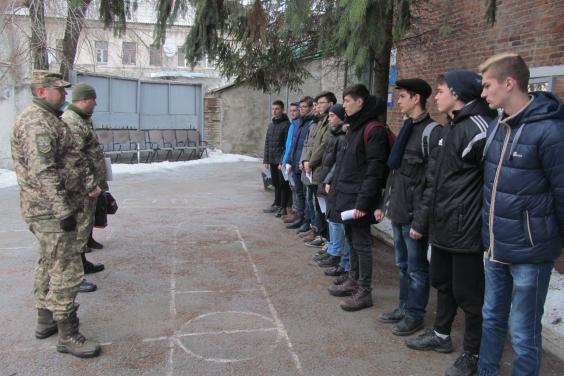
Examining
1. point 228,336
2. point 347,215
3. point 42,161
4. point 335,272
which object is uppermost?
point 42,161

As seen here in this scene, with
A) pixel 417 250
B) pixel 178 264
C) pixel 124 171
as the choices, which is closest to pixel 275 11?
pixel 178 264

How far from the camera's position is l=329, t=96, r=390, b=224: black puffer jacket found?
421 centimetres

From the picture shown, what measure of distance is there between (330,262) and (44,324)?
3048mm

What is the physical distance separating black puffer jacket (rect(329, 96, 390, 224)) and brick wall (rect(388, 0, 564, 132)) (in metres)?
2.81

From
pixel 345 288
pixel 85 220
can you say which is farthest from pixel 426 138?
pixel 85 220

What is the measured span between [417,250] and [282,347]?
126cm

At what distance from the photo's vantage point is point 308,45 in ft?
27.5

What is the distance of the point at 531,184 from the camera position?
266 centimetres

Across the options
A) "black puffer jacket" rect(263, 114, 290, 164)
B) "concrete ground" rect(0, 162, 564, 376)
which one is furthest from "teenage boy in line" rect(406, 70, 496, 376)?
"black puffer jacket" rect(263, 114, 290, 164)

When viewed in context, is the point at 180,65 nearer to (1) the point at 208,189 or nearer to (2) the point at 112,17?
(1) the point at 208,189

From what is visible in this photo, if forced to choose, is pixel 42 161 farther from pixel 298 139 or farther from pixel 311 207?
pixel 298 139

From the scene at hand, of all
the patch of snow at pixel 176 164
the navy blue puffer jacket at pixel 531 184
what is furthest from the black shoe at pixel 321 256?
the patch of snow at pixel 176 164

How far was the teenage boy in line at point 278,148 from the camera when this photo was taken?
27.0 ft

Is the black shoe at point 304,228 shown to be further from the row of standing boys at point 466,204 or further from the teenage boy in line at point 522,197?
the teenage boy in line at point 522,197
